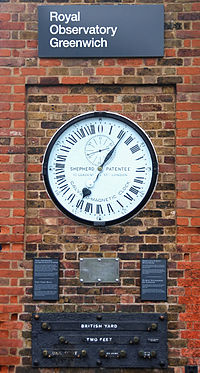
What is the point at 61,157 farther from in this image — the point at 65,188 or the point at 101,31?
the point at 101,31

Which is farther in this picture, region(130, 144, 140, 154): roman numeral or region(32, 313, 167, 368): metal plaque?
region(130, 144, 140, 154): roman numeral

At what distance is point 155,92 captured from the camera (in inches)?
190

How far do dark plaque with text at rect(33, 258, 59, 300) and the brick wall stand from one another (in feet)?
0.19

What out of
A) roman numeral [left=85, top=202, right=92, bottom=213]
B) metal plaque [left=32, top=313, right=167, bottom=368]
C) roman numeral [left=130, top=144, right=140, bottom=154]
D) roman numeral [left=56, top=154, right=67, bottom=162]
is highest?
roman numeral [left=130, top=144, right=140, bottom=154]

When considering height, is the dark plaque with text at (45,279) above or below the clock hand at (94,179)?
below

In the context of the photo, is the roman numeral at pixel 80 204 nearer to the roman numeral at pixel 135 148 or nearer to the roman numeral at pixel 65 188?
the roman numeral at pixel 65 188

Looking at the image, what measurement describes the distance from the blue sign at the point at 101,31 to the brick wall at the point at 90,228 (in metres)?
0.08

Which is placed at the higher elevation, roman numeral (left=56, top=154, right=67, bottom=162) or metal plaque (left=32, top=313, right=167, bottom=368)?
roman numeral (left=56, top=154, right=67, bottom=162)

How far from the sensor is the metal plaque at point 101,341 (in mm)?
4594

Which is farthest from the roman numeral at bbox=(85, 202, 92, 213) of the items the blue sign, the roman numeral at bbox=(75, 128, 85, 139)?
the blue sign

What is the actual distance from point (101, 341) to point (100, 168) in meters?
1.49

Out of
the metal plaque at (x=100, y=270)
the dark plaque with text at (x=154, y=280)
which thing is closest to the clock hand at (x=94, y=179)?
the metal plaque at (x=100, y=270)

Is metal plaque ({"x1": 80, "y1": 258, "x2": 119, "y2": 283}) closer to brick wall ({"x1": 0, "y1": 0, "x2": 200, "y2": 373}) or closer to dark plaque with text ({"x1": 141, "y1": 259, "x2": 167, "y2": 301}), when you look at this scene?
brick wall ({"x1": 0, "y1": 0, "x2": 200, "y2": 373})

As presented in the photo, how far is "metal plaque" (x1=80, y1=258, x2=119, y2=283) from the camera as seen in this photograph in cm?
468
